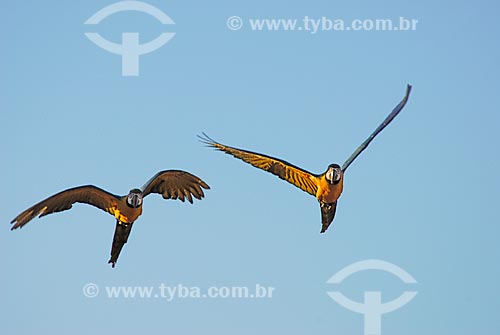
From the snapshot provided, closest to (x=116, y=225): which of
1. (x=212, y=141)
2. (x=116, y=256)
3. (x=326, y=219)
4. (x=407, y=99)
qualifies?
(x=116, y=256)

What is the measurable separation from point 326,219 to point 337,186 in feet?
3.01

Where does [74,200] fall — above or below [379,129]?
below

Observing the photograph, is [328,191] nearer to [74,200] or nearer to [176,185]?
[176,185]

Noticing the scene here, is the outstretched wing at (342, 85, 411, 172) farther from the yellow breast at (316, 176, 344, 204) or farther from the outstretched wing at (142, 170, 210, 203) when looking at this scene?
the outstretched wing at (142, 170, 210, 203)

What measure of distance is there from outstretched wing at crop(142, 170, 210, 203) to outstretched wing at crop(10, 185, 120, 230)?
2.91 ft

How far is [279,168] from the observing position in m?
24.7

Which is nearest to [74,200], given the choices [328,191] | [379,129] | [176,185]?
[176,185]

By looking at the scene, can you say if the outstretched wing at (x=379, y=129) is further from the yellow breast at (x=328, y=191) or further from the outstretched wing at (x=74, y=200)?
the outstretched wing at (x=74, y=200)

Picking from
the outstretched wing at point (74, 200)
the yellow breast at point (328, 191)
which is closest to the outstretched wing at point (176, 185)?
the outstretched wing at point (74, 200)

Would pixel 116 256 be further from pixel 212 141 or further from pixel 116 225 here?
pixel 212 141

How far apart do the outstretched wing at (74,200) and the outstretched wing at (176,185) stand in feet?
2.91

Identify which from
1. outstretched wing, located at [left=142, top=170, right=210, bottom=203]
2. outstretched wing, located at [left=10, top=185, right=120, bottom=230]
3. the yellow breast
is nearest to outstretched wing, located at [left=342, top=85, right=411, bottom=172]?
the yellow breast

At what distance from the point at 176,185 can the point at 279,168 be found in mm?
2002

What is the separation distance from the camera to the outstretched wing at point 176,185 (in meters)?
24.7
